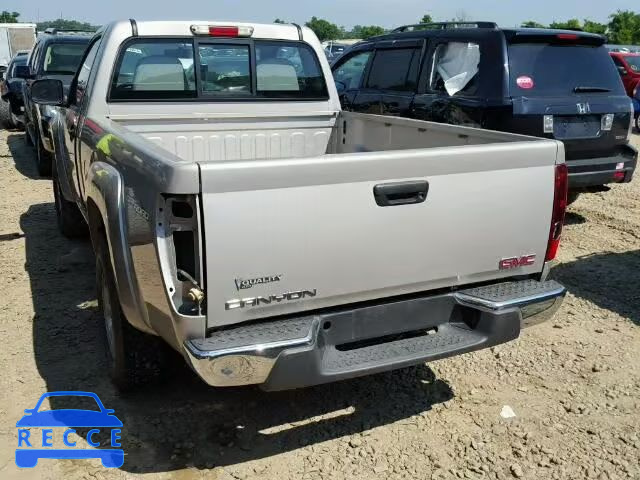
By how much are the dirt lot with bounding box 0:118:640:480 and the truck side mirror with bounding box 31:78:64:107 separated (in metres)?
1.44

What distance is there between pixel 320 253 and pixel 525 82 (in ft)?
13.6

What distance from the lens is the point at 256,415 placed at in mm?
3498

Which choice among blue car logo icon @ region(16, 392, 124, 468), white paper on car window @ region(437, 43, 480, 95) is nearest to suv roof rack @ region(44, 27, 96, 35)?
white paper on car window @ region(437, 43, 480, 95)

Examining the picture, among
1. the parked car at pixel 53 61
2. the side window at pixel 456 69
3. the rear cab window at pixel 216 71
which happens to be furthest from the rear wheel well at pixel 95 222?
the parked car at pixel 53 61

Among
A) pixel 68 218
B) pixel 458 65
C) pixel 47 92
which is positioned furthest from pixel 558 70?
pixel 68 218

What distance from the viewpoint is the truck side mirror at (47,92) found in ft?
15.8

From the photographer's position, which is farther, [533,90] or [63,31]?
[63,31]

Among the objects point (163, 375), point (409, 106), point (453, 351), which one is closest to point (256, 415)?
point (163, 375)

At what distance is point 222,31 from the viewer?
4781mm

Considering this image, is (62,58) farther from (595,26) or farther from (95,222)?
(595,26)

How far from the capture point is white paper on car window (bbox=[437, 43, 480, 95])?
6414mm

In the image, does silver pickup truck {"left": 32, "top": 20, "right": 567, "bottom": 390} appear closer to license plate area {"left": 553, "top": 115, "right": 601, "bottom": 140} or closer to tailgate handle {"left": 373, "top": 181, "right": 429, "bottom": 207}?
tailgate handle {"left": 373, "top": 181, "right": 429, "bottom": 207}

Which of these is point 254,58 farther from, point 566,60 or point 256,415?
point 566,60

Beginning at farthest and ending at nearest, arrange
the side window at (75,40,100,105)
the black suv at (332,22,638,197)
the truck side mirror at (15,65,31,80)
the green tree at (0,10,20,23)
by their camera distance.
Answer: the green tree at (0,10,20,23), the truck side mirror at (15,65,31,80), the black suv at (332,22,638,197), the side window at (75,40,100,105)
